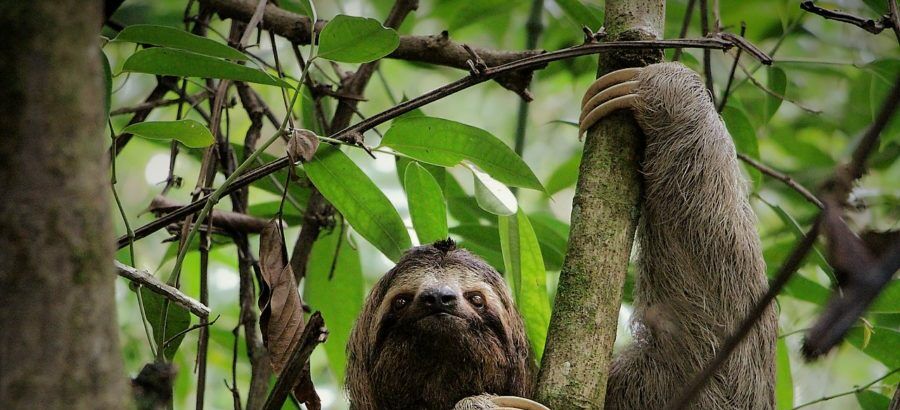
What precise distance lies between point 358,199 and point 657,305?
221 cm

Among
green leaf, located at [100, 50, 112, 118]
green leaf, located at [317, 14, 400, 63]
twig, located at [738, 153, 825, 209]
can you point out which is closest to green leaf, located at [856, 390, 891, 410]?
twig, located at [738, 153, 825, 209]

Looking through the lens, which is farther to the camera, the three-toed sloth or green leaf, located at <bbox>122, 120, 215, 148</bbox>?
the three-toed sloth

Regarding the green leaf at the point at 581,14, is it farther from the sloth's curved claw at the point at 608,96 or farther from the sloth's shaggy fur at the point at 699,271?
the sloth's curved claw at the point at 608,96

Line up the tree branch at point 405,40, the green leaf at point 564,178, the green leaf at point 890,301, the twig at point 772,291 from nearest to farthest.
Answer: the twig at point 772,291, the green leaf at point 890,301, the tree branch at point 405,40, the green leaf at point 564,178

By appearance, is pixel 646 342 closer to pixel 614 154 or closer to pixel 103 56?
pixel 614 154

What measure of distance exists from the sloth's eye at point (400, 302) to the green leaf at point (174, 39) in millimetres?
1984

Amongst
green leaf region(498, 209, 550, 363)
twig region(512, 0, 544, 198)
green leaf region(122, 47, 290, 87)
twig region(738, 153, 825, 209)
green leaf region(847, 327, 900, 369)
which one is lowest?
green leaf region(847, 327, 900, 369)

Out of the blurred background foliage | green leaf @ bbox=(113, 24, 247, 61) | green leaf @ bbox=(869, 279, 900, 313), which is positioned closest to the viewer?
green leaf @ bbox=(113, 24, 247, 61)

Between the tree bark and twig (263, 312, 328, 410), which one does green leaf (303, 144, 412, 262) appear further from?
twig (263, 312, 328, 410)

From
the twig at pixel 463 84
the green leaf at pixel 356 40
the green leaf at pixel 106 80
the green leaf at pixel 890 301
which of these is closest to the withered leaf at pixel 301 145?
the twig at pixel 463 84

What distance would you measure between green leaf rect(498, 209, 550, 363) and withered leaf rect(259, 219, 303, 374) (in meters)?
1.34

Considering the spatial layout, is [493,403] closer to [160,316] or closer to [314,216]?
[160,316]

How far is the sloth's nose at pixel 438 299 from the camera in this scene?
5.48 m

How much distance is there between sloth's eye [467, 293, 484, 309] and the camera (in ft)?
19.4
